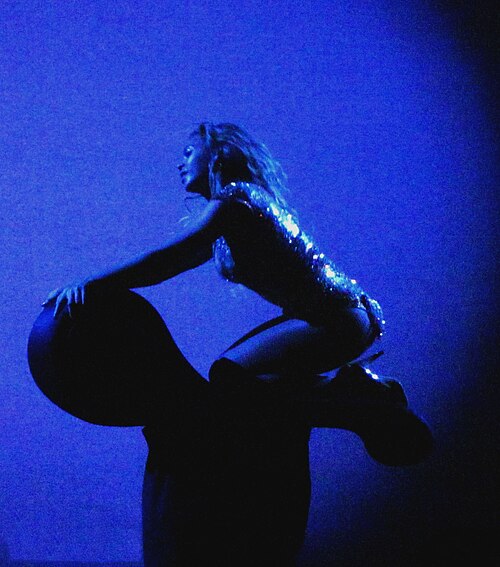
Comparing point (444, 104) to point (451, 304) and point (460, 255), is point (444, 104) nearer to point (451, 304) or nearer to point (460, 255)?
point (460, 255)

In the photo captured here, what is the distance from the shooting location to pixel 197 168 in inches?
62.7

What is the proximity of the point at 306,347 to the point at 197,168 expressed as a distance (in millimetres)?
537

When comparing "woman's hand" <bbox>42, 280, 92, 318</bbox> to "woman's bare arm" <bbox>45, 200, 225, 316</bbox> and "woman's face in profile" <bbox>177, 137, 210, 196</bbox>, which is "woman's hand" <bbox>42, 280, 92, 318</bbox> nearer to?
"woman's bare arm" <bbox>45, 200, 225, 316</bbox>

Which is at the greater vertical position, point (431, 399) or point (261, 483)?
point (431, 399)

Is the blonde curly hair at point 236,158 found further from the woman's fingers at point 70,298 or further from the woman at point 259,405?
the woman's fingers at point 70,298

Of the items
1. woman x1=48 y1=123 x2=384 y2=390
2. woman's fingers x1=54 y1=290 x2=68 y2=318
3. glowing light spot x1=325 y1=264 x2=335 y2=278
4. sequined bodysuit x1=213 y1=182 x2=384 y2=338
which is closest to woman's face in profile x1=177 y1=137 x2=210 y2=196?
woman x1=48 y1=123 x2=384 y2=390

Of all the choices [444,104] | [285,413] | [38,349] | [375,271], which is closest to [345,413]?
[285,413]

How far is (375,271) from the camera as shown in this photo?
2439 mm

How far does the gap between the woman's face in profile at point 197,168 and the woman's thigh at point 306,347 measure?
428 mm

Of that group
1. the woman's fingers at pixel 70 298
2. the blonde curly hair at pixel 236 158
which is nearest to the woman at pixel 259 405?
the woman's fingers at pixel 70 298

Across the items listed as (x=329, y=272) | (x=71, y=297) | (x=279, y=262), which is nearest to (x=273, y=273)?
(x=279, y=262)

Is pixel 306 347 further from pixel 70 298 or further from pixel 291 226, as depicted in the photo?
pixel 70 298

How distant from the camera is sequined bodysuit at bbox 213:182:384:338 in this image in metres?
1.42

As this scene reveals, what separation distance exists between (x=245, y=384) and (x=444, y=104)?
5.46 feet
